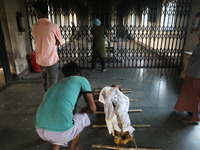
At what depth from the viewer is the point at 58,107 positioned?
50.1 inches

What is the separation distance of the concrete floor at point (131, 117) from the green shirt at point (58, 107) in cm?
74

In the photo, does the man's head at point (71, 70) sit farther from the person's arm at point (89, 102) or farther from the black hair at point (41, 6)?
the black hair at point (41, 6)

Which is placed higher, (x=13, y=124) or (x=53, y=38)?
(x=53, y=38)

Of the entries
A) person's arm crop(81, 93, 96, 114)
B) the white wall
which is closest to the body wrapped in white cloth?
person's arm crop(81, 93, 96, 114)

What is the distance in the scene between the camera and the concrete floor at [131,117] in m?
1.94

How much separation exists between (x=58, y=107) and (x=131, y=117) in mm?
1550

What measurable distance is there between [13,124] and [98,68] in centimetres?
332

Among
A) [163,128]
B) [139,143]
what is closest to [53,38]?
[139,143]

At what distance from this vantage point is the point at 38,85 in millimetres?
3783

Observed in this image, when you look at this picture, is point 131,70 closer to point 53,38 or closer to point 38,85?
point 38,85

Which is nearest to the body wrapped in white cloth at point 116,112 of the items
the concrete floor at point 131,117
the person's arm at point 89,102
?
the concrete floor at point 131,117

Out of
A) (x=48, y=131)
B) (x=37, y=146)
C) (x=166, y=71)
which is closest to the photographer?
(x=48, y=131)

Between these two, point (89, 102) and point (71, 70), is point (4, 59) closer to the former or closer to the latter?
point (71, 70)

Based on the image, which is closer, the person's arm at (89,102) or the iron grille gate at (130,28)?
the person's arm at (89,102)
